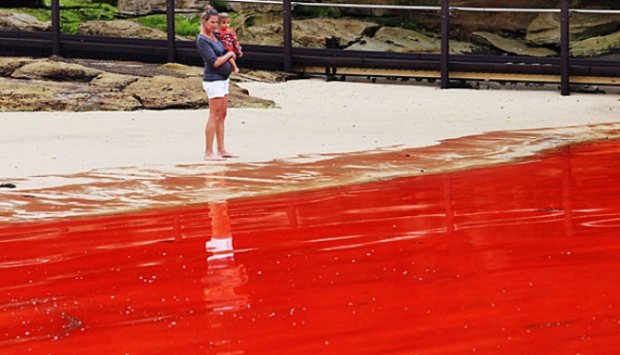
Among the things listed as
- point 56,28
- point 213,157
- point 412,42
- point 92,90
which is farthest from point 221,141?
point 412,42

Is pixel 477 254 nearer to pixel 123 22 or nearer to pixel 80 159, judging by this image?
pixel 80 159

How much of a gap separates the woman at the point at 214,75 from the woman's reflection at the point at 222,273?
3.21 m

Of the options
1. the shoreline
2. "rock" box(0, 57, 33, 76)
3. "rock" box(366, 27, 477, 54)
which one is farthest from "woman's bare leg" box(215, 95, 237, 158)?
"rock" box(366, 27, 477, 54)

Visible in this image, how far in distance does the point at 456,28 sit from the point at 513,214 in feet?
47.7

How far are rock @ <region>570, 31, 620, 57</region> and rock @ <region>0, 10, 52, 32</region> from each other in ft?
27.6

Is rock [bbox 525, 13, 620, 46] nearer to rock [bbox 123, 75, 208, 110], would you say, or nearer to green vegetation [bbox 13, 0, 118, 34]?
rock [bbox 123, 75, 208, 110]

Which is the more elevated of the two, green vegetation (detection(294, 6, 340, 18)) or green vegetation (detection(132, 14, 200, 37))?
green vegetation (detection(294, 6, 340, 18))

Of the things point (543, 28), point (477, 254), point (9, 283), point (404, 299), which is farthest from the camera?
point (543, 28)

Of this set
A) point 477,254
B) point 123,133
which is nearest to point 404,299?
point 477,254

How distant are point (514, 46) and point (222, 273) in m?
16.1

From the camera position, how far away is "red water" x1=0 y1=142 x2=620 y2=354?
6.41 meters

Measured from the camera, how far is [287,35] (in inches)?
841

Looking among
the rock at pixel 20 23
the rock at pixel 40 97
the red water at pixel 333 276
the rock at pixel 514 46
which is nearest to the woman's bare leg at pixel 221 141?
the red water at pixel 333 276

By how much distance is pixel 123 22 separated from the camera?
77.6 ft
